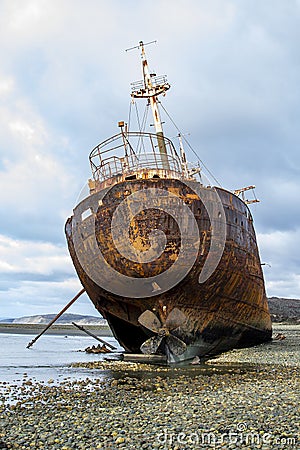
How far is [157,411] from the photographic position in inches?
197

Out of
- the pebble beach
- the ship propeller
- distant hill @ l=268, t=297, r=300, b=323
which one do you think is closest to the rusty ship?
the ship propeller

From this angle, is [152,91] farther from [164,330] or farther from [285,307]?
[285,307]

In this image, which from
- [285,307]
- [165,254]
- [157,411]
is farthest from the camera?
[285,307]

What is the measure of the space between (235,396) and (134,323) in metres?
6.23

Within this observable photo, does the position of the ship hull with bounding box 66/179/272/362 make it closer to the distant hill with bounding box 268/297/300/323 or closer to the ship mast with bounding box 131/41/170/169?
the ship mast with bounding box 131/41/170/169

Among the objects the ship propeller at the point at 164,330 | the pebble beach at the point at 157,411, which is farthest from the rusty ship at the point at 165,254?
the pebble beach at the point at 157,411

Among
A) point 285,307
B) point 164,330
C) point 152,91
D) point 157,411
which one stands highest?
point 152,91

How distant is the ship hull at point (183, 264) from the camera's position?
1003cm

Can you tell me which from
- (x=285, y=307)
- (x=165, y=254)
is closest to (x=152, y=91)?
(x=165, y=254)

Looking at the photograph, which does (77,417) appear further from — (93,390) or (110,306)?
(110,306)

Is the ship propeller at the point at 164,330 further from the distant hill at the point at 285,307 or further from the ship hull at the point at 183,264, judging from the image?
the distant hill at the point at 285,307

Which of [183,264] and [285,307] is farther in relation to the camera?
[285,307]

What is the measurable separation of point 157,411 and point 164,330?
5087mm

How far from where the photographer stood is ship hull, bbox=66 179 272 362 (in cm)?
1003
